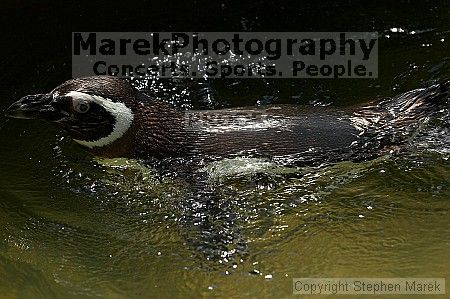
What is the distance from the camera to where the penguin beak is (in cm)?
378

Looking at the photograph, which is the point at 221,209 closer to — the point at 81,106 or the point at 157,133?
the point at 157,133

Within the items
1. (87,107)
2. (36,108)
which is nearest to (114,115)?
(87,107)

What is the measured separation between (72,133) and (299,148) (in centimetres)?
122

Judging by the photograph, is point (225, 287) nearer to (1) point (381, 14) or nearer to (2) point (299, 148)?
(2) point (299, 148)

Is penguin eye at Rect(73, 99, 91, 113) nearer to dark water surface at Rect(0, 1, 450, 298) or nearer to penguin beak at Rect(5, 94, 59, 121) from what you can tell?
penguin beak at Rect(5, 94, 59, 121)

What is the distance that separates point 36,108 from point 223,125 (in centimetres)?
97

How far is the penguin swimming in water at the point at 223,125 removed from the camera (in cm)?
376

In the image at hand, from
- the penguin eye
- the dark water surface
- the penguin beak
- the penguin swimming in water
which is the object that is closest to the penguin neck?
the penguin swimming in water

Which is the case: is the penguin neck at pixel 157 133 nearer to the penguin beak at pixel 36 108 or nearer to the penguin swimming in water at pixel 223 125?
the penguin swimming in water at pixel 223 125

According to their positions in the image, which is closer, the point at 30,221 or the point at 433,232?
the point at 433,232

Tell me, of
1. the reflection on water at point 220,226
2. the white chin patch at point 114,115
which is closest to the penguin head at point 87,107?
the white chin patch at point 114,115

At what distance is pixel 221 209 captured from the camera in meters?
3.80

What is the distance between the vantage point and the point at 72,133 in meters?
3.95

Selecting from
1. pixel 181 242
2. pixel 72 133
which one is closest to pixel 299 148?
pixel 181 242
